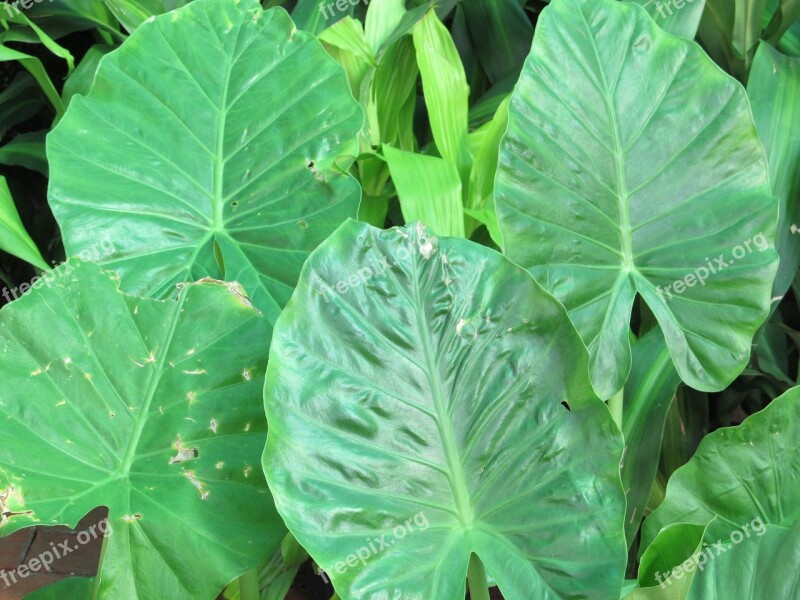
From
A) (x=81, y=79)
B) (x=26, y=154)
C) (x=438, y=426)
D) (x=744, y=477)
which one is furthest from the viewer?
(x=26, y=154)

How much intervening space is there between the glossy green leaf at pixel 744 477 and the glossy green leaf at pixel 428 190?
38 cm

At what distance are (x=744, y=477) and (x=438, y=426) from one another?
0.35 meters

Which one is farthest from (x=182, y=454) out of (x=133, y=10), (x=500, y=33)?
(x=500, y=33)

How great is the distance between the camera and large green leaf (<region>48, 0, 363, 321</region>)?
0.81 meters

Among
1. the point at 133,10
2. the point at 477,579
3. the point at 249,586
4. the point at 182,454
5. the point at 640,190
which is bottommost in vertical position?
the point at 249,586

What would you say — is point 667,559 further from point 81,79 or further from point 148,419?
point 81,79

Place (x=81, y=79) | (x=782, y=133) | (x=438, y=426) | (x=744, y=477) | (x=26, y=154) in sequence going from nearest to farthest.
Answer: (x=438, y=426)
(x=744, y=477)
(x=782, y=133)
(x=81, y=79)
(x=26, y=154)

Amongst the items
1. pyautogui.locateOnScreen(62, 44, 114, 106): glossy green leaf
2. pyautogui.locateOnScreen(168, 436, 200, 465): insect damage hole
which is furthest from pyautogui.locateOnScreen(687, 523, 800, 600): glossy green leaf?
pyautogui.locateOnScreen(62, 44, 114, 106): glossy green leaf

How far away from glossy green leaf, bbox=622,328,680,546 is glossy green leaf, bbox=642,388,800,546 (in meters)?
0.22

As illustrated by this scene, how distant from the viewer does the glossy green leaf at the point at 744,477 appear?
0.76m

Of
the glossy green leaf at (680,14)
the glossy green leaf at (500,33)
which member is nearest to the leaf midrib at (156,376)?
the glossy green leaf at (680,14)

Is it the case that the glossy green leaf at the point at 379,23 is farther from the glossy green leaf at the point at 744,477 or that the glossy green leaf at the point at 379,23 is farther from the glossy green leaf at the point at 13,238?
the glossy green leaf at the point at 744,477

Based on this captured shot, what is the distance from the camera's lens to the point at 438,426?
0.64 m

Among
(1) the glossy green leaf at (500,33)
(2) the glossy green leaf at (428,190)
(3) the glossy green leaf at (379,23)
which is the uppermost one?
(3) the glossy green leaf at (379,23)
